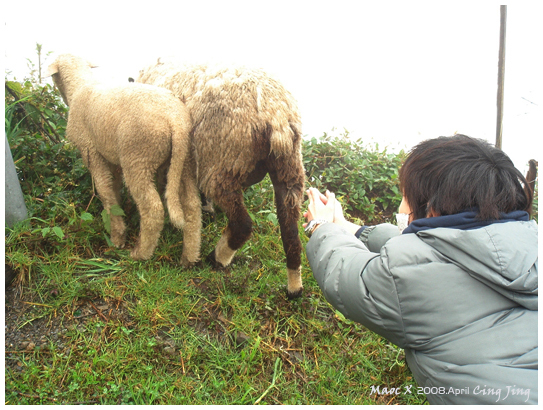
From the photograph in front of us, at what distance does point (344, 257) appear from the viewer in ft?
6.40

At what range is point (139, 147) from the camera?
2.88 meters

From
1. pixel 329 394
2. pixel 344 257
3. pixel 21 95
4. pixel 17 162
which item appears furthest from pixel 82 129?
pixel 329 394

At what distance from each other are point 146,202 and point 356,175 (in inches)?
105

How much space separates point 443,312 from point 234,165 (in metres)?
1.64

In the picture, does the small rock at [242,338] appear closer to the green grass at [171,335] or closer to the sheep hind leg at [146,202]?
the green grass at [171,335]

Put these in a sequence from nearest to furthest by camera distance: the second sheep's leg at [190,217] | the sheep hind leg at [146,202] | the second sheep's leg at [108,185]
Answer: the sheep hind leg at [146,202], the second sheep's leg at [190,217], the second sheep's leg at [108,185]

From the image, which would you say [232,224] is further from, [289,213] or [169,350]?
[169,350]

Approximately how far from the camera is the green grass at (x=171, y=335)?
2645 mm

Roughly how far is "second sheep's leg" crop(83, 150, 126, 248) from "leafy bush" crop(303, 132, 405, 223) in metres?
2.19

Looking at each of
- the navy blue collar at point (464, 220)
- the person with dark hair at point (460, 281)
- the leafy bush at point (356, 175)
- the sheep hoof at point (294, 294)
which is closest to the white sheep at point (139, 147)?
the sheep hoof at point (294, 294)

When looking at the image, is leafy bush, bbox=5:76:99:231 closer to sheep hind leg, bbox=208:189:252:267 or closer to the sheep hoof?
sheep hind leg, bbox=208:189:252:267

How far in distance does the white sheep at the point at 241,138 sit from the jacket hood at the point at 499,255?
4.55 ft

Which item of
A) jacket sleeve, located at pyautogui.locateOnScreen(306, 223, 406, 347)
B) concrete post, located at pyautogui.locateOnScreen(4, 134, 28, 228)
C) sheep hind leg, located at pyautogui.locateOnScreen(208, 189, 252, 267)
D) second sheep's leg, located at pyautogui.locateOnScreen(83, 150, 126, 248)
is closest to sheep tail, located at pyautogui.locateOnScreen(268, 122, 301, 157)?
sheep hind leg, located at pyautogui.locateOnScreen(208, 189, 252, 267)

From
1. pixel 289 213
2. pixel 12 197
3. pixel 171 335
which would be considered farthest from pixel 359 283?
pixel 12 197
